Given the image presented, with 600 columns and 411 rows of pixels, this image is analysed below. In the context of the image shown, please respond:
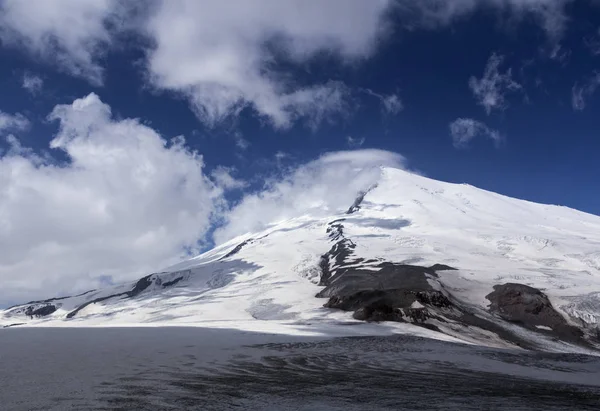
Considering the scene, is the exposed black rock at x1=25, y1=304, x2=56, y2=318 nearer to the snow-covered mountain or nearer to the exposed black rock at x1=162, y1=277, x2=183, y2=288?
the snow-covered mountain

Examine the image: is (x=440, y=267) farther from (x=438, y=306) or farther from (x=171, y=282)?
(x=171, y=282)

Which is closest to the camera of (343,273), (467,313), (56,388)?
(56,388)

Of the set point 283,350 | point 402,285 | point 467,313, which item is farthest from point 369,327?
point 402,285

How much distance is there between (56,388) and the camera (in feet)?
55.5

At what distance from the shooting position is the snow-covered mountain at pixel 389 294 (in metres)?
73.4

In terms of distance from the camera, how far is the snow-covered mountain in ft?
241

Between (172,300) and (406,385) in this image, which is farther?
(172,300)

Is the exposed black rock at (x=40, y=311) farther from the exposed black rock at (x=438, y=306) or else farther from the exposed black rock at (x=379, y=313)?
the exposed black rock at (x=379, y=313)

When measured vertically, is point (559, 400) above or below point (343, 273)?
below

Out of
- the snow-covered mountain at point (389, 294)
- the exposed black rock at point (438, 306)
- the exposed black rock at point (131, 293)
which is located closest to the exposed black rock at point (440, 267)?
the snow-covered mountain at point (389, 294)

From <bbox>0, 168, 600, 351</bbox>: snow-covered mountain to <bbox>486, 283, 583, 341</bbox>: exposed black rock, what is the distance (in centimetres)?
22

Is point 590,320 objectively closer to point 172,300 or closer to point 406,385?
point 406,385

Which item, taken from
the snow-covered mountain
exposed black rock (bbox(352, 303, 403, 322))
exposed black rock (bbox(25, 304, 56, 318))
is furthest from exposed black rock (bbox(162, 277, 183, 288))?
exposed black rock (bbox(352, 303, 403, 322))

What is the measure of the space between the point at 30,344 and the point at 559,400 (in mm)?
29888
